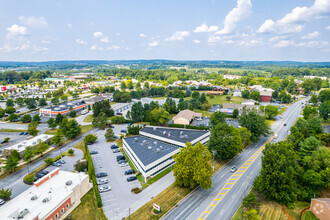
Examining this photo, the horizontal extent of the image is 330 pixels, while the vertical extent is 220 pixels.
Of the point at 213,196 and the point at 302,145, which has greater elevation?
the point at 302,145

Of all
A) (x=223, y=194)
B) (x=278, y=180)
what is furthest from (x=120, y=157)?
(x=278, y=180)

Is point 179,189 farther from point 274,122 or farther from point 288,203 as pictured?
point 274,122

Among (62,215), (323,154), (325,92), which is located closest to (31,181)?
(62,215)

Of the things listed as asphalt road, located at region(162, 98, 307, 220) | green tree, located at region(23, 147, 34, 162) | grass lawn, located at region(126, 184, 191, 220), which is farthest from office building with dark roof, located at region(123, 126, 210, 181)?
green tree, located at region(23, 147, 34, 162)

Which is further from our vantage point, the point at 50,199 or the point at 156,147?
the point at 156,147

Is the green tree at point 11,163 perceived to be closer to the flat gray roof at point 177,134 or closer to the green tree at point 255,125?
the flat gray roof at point 177,134

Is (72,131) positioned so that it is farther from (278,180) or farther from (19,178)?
(278,180)
